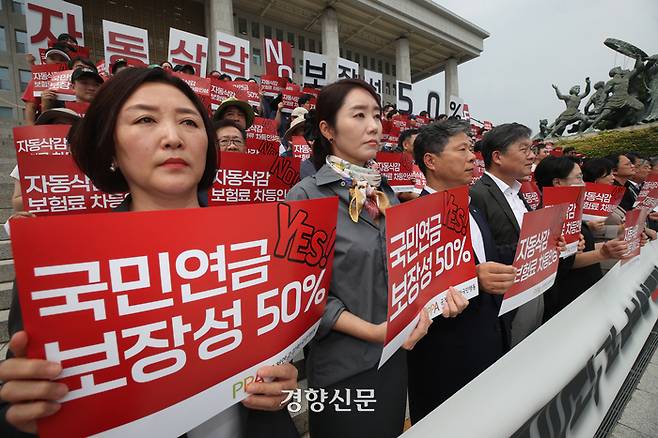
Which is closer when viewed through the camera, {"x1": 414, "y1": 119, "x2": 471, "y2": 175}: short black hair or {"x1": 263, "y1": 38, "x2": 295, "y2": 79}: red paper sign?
{"x1": 414, "y1": 119, "x2": 471, "y2": 175}: short black hair

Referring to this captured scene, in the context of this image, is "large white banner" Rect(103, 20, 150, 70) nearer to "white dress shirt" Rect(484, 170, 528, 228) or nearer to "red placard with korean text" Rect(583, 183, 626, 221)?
"white dress shirt" Rect(484, 170, 528, 228)

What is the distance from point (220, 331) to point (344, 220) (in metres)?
0.66

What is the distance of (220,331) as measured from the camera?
731 millimetres

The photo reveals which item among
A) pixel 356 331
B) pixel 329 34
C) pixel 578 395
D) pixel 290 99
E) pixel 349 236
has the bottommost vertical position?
pixel 578 395

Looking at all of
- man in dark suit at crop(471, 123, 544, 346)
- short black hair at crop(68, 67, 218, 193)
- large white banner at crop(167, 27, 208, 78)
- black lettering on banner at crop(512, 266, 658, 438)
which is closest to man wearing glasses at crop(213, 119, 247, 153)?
short black hair at crop(68, 67, 218, 193)

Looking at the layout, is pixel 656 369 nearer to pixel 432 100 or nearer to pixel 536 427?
pixel 536 427

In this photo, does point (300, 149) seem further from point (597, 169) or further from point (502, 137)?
point (597, 169)

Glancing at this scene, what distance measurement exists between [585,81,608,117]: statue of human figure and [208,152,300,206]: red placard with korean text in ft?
89.1

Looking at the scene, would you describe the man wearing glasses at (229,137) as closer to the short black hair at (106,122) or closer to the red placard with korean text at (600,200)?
the short black hair at (106,122)

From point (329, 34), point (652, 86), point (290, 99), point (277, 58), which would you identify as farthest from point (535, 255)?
point (652, 86)

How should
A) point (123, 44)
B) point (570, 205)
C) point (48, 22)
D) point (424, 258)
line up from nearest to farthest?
1. point (424, 258)
2. point (570, 205)
3. point (123, 44)
4. point (48, 22)

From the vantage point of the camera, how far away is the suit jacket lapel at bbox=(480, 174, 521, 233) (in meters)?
1.87

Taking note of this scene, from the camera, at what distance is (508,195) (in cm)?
204

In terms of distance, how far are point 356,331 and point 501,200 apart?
1.30 m
